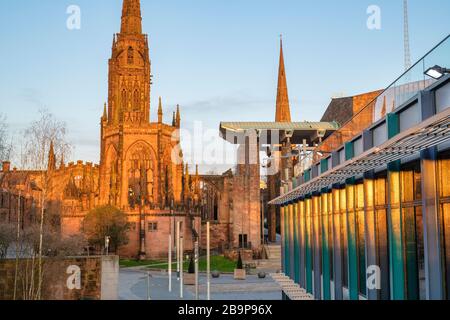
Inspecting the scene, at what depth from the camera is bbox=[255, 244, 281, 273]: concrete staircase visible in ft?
190

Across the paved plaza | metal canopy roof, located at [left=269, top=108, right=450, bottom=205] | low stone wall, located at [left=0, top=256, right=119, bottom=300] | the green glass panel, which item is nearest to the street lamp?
metal canopy roof, located at [left=269, top=108, right=450, bottom=205]

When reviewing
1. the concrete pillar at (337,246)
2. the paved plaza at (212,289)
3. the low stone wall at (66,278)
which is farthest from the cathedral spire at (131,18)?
the concrete pillar at (337,246)

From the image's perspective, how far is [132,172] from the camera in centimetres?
8475

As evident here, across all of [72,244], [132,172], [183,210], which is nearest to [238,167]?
Result: [183,210]

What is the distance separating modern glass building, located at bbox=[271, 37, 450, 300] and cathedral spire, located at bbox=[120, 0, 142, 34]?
3404 inches

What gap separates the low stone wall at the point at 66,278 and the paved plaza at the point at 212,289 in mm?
7002

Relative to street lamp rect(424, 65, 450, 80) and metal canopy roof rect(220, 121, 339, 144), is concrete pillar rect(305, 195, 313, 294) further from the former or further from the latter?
metal canopy roof rect(220, 121, 339, 144)

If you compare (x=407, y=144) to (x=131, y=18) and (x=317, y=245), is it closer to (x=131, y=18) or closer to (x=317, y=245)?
(x=317, y=245)

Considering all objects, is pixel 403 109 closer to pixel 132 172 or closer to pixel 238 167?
pixel 238 167

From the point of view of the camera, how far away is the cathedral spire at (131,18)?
10231 centimetres

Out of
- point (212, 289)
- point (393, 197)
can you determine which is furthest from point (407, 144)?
point (212, 289)

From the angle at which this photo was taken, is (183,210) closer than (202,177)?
Yes
